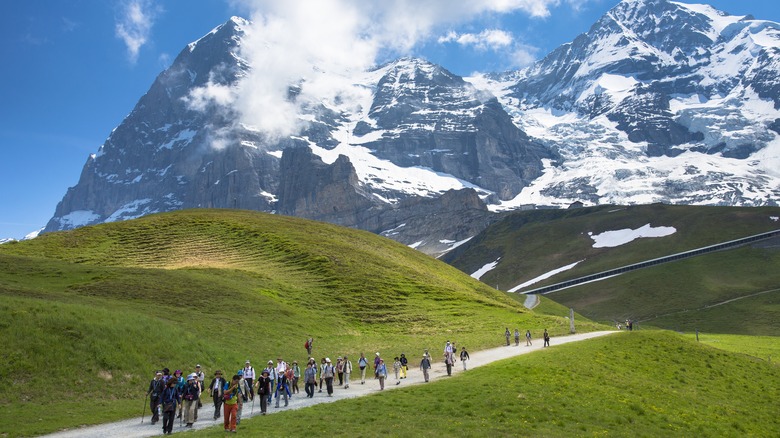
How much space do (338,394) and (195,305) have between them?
2421 centimetres

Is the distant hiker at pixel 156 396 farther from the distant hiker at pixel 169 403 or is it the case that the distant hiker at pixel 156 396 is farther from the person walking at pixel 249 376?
the person walking at pixel 249 376

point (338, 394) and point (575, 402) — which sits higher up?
point (338, 394)

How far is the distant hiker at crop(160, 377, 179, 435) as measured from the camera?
83.9ft

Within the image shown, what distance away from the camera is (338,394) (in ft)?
118

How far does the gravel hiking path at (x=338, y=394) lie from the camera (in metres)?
26.0

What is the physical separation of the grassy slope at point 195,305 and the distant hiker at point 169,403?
4.03 metres

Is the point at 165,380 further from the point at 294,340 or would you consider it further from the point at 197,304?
the point at 197,304

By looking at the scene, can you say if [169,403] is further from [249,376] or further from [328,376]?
[328,376]

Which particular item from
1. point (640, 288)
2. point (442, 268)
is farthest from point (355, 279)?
point (640, 288)

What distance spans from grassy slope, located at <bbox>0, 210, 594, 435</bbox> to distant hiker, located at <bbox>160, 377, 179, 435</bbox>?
4.03 meters

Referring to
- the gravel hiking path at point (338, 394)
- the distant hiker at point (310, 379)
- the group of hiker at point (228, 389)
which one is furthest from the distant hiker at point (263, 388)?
the distant hiker at point (310, 379)

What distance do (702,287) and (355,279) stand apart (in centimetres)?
11696

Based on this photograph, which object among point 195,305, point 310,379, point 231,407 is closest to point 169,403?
point 231,407

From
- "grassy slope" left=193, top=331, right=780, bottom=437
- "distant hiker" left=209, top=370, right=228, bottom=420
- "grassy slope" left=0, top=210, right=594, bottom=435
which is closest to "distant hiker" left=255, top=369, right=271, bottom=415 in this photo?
"grassy slope" left=193, top=331, right=780, bottom=437
